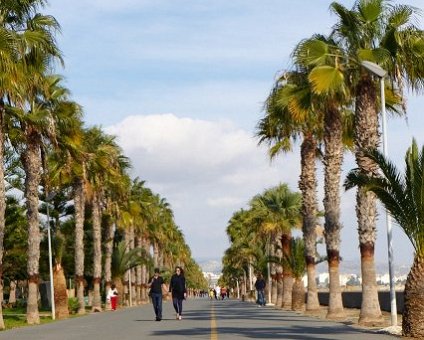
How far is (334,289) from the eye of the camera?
32.5m

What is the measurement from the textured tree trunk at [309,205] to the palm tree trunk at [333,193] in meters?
5.31

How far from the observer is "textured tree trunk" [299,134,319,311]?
37938 millimetres

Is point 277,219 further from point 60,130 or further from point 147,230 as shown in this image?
point 147,230

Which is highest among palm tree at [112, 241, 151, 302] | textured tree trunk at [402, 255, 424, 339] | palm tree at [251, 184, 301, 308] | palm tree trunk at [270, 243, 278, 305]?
palm tree at [251, 184, 301, 308]

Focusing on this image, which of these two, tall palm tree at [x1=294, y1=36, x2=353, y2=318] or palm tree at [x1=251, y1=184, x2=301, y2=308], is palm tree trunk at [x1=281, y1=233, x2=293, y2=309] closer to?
palm tree at [x1=251, y1=184, x2=301, y2=308]

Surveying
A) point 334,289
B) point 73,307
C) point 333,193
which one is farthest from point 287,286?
point 333,193

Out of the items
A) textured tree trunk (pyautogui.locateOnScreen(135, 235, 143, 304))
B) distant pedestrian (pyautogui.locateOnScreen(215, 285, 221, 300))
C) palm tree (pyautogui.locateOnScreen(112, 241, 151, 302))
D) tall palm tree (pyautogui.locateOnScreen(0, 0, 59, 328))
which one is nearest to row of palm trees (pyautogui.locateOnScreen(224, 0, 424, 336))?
tall palm tree (pyautogui.locateOnScreen(0, 0, 59, 328))

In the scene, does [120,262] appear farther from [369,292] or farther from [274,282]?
[369,292]

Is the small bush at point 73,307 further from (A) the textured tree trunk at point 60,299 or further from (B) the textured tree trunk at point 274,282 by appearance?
(B) the textured tree trunk at point 274,282

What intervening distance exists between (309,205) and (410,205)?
1805 centimetres

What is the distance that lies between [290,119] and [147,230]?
61.9 m

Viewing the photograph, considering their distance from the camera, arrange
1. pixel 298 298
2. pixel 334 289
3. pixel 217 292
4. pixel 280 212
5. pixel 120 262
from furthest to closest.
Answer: pixel 217 292 → pixel 120 262 → pixel 280 212 → pixel 298 298 → pixel 334 289

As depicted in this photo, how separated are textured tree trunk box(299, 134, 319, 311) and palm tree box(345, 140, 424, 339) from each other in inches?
664

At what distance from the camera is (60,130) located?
→ 124 ft
